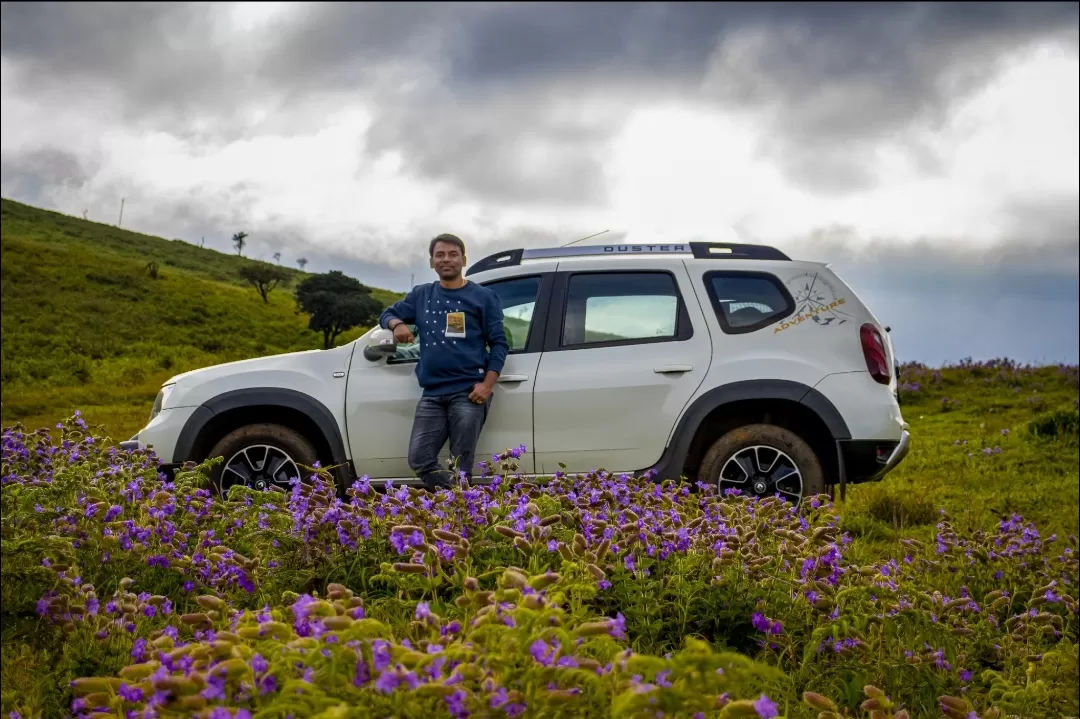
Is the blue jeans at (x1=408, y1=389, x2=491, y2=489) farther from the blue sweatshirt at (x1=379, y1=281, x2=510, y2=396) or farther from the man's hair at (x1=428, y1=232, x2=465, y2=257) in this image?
the man's hair at (x1=428, y1=232, x2=465, y2=257)

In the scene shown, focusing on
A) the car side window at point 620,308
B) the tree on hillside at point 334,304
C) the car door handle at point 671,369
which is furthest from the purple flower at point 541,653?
the tree on hillside at point 334,304

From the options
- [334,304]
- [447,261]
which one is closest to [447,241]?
[447,261]

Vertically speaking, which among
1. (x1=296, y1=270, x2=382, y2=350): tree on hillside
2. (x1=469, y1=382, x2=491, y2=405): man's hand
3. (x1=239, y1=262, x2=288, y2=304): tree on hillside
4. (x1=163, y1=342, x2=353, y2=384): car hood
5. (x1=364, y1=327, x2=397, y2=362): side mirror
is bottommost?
(x1=469, y1=382, x2=491, y2=405): man's hand

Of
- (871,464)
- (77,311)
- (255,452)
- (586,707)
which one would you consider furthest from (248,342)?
(586,707)

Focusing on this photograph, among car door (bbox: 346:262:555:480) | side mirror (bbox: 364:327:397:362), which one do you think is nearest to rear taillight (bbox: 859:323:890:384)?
car door (bbox: 346:262:555:480)

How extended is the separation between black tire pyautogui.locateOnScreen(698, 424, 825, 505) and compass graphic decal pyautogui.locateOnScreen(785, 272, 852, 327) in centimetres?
82

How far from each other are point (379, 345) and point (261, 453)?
124cm

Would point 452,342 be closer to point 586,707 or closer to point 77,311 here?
point 586,707

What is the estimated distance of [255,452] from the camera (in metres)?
6.49

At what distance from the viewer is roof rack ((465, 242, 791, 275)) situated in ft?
21.1

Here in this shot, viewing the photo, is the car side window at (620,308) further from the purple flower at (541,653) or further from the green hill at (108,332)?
the green hill at (108,332)

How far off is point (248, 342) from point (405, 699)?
111 ft

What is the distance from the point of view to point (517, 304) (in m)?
6.52

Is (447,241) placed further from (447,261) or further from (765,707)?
(765,707)
